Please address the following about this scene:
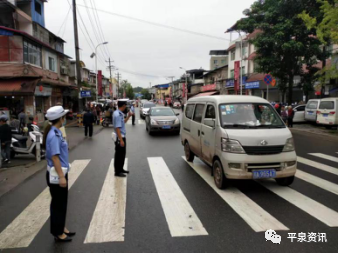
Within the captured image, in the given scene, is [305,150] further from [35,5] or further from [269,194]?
[35,5]

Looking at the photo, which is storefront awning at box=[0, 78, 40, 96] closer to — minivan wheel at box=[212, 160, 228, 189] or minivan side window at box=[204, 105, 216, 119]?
minivan side window at box=[204, 105, 216, 119]

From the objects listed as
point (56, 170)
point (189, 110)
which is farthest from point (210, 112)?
point (56, 170)

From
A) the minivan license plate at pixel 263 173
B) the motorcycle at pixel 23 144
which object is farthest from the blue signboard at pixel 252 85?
the minivan license plate at pixel 263 173

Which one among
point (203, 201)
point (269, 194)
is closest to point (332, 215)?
point (269, 194)

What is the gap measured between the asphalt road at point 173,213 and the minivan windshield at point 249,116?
1.33 m

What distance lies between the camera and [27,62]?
65.0 ft

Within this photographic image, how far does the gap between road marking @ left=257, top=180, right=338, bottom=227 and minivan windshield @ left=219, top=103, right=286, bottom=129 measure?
130 centimetres

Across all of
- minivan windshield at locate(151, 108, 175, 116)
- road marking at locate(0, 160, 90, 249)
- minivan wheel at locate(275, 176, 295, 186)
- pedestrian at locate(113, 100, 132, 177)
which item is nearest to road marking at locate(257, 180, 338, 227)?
minivan wheel at locate(275, 176, 295, 186)

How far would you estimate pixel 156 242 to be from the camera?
11.5 ft

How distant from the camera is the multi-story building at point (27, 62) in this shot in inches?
712

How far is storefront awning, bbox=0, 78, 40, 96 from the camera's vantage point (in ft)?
55.9

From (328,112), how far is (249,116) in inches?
507

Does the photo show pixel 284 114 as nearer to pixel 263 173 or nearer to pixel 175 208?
pixel 263 173

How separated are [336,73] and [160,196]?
11994mm
